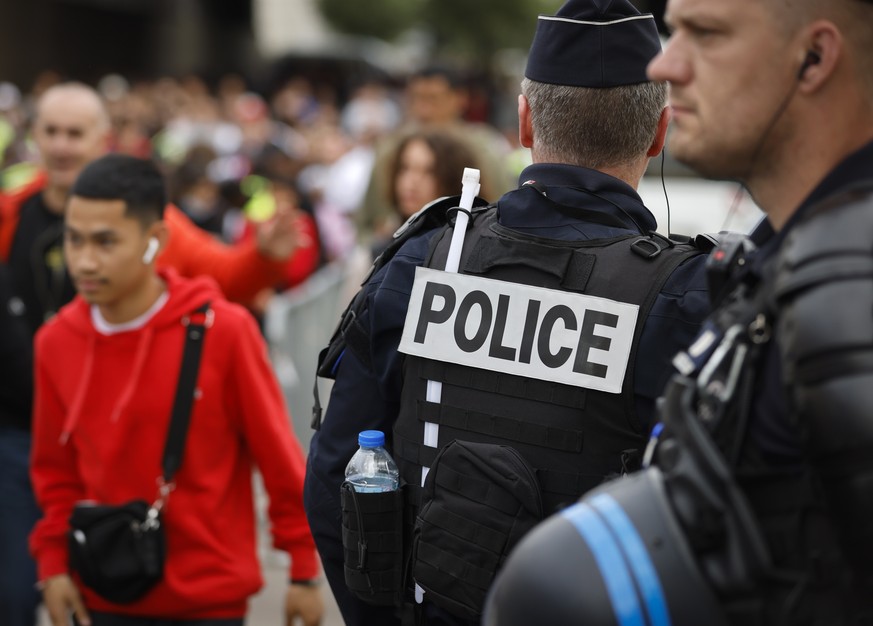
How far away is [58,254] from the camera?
18.1ft

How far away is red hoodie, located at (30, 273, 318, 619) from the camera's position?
389 cm

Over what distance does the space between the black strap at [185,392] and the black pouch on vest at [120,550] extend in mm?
159

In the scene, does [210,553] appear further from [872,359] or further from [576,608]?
[872,359]

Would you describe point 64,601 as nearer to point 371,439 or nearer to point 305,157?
point 371,439

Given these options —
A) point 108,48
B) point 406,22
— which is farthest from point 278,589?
point 406,22

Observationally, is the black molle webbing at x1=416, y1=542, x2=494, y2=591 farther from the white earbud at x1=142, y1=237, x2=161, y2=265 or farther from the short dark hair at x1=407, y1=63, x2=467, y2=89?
the short dark hair at x1=407, y1=63, x2=467, y2=89

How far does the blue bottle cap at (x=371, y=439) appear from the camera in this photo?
9.37 feet

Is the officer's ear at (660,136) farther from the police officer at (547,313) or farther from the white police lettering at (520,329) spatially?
the white police lettering at (520,329)

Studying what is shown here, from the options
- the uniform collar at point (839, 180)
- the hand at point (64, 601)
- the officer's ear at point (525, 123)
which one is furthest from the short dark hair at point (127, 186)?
the uniform collar at point (839, 180)

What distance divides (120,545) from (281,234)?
2045 millimetres

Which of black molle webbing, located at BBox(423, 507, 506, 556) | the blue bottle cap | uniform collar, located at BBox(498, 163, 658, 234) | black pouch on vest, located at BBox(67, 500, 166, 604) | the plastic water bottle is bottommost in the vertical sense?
black pouch on vest, located at BBox(67, 500, 166, 604)

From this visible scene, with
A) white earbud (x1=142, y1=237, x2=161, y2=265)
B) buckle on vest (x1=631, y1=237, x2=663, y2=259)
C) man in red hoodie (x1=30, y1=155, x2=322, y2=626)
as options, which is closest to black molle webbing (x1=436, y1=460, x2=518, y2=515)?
buckle on vest (x1=631, y1=237, x2=663, y2=259)

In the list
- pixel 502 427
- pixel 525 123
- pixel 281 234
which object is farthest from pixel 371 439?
pixel 281 234

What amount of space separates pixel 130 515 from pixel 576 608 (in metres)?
2.42
